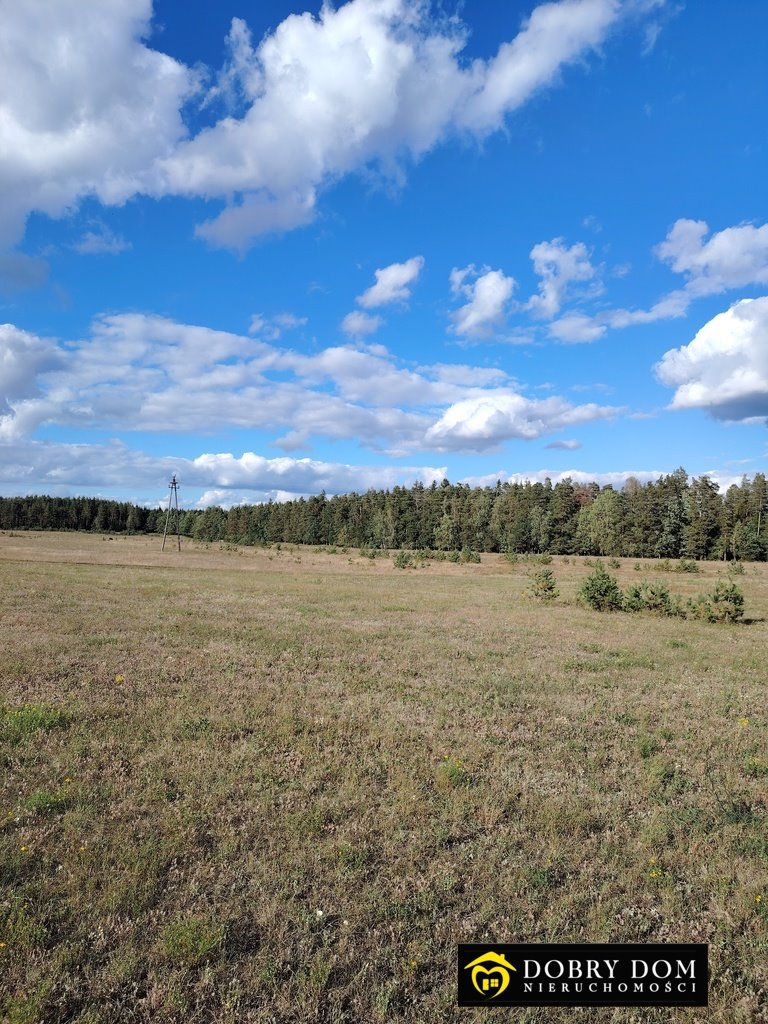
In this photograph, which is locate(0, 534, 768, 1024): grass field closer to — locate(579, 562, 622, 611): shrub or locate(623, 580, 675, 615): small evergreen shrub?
locate(623, 580, 675, 615): small evergreen shrub

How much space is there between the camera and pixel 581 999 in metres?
4.80

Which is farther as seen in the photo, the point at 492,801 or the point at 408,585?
the point at 408,585

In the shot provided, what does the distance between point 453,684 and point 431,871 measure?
26.5 ft

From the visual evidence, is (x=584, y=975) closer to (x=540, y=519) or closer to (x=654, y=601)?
(x=654, y=601)

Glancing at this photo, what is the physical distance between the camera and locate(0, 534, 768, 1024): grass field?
4711 millimetres

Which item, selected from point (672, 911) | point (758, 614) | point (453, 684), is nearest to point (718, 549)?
point (758, 614)

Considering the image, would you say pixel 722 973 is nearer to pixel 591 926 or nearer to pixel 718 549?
pixel 591 926

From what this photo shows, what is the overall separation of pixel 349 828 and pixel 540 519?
99.4 m

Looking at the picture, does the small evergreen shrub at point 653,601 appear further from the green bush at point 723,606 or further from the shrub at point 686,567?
the shrub at point 686,567

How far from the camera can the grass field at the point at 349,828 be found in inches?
185

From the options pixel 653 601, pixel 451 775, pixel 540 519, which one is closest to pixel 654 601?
pixel 653 601

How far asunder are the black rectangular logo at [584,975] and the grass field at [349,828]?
0.13 m

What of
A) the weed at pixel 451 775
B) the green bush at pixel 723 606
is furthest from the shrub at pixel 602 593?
the weed at pixel 451 775

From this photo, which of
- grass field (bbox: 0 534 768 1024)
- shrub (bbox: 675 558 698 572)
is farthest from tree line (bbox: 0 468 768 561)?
grass field (bbox: 0 534 768 1024)
